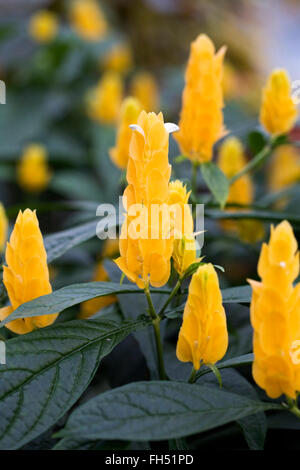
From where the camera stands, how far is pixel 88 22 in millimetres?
2812

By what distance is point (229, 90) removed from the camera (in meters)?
2.64

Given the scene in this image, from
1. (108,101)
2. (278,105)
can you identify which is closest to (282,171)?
(108,101)

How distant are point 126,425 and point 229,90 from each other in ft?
7.80

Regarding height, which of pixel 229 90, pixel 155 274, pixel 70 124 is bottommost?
pixel 155 274

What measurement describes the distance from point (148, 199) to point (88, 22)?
252cm

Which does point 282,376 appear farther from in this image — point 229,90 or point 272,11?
point 272,11

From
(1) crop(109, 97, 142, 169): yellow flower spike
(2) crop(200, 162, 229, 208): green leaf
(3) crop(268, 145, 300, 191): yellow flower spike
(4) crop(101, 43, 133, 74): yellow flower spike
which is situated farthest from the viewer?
(4) crop(101, 43, 133, 74): yellow flower spike

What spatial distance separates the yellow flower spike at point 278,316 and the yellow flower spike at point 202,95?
0.42 metres

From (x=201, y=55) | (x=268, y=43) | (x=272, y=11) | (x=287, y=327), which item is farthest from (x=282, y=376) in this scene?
(x=272, y=11)

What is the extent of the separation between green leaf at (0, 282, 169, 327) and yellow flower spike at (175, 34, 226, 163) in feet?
1.13

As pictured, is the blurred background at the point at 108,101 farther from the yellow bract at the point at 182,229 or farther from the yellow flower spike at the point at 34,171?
the yellow bract at the point at 182,229

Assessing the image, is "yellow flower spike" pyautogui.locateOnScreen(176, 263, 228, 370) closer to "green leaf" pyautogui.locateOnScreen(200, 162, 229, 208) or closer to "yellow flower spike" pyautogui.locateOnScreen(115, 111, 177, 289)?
"yellow flower spike" pyautogui.locateOnScreen(115, 111, 177, 289)

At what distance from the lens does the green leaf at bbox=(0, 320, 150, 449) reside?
0.51 meters

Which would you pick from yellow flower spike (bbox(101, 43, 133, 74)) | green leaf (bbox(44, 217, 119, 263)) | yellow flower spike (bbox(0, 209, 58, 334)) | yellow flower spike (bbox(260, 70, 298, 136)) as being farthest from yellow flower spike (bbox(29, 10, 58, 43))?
yellow flower spike (bbox(0, 209, 58, 334))
